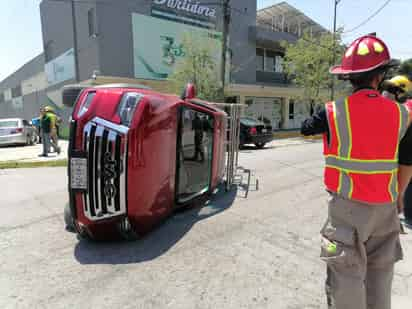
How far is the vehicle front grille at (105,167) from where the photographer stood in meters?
2.96

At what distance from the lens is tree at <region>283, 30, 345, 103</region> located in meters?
19.1

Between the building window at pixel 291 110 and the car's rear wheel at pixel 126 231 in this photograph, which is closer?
the car's rear wheel at pixel 126 231

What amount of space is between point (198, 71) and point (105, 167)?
12.9m

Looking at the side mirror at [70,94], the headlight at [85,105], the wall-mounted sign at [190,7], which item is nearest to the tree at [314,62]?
the wall-mounted sign at [190,7]

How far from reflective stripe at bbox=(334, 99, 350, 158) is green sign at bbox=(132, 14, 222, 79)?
52.5 feet

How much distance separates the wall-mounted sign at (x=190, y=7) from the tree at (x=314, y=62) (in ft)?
20.4

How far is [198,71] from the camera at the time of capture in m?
15.1

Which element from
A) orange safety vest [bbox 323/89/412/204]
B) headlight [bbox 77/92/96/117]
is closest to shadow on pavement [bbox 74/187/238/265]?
headlight [bbox 77/92/96/117]

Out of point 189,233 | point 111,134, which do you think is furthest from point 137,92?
point 189,233

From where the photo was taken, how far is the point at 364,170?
1641 millimetres

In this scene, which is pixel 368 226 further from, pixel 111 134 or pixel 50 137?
pixel 50 137

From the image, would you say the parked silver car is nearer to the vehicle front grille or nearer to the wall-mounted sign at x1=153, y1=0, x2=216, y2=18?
the wall-mounted sign at x1=153, y1=0, x2=216, y2=18

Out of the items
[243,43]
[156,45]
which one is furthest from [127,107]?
[243,43]

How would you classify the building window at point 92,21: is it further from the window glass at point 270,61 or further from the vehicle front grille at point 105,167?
the vehicle front grille at point 105,167
